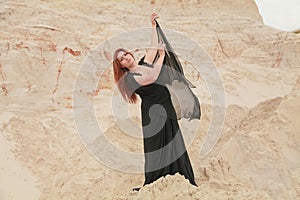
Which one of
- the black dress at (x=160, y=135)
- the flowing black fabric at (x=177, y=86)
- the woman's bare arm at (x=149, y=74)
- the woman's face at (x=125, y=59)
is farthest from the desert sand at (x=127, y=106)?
the woman's face at (x=125, y=59)

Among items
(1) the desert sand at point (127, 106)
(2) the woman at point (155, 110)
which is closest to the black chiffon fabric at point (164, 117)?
(2) the woman at point (155, 110)

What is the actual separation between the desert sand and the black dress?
Answer: 0.30 metres

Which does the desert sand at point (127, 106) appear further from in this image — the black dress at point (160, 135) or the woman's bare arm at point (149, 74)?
the woman's bare arm at point (149, 74)

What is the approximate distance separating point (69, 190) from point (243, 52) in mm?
4440

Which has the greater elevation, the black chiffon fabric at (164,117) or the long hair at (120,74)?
the long hair at (120,74)

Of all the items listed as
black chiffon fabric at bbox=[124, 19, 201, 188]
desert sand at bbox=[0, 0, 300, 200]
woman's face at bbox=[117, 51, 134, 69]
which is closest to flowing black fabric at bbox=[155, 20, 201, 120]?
black chiffon fabric at bbox=[124, 19, 201, 188]

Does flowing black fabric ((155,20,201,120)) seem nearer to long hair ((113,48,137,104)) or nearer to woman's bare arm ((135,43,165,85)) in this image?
woman's bare arm ((135,43,165,85))

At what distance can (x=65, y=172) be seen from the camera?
4926 millimetres

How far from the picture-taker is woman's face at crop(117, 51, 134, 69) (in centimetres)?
397

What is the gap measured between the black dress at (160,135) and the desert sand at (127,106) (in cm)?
30

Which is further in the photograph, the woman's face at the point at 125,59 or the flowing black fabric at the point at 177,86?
the flowing black fabric at the point at 177,86

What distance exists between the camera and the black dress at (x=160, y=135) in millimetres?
3990

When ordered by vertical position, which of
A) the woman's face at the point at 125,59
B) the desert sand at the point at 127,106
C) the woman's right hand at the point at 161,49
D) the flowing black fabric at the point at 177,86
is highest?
the woman's right hand at the point at 161,49

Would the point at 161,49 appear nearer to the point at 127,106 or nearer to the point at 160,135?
the point at 160,135
